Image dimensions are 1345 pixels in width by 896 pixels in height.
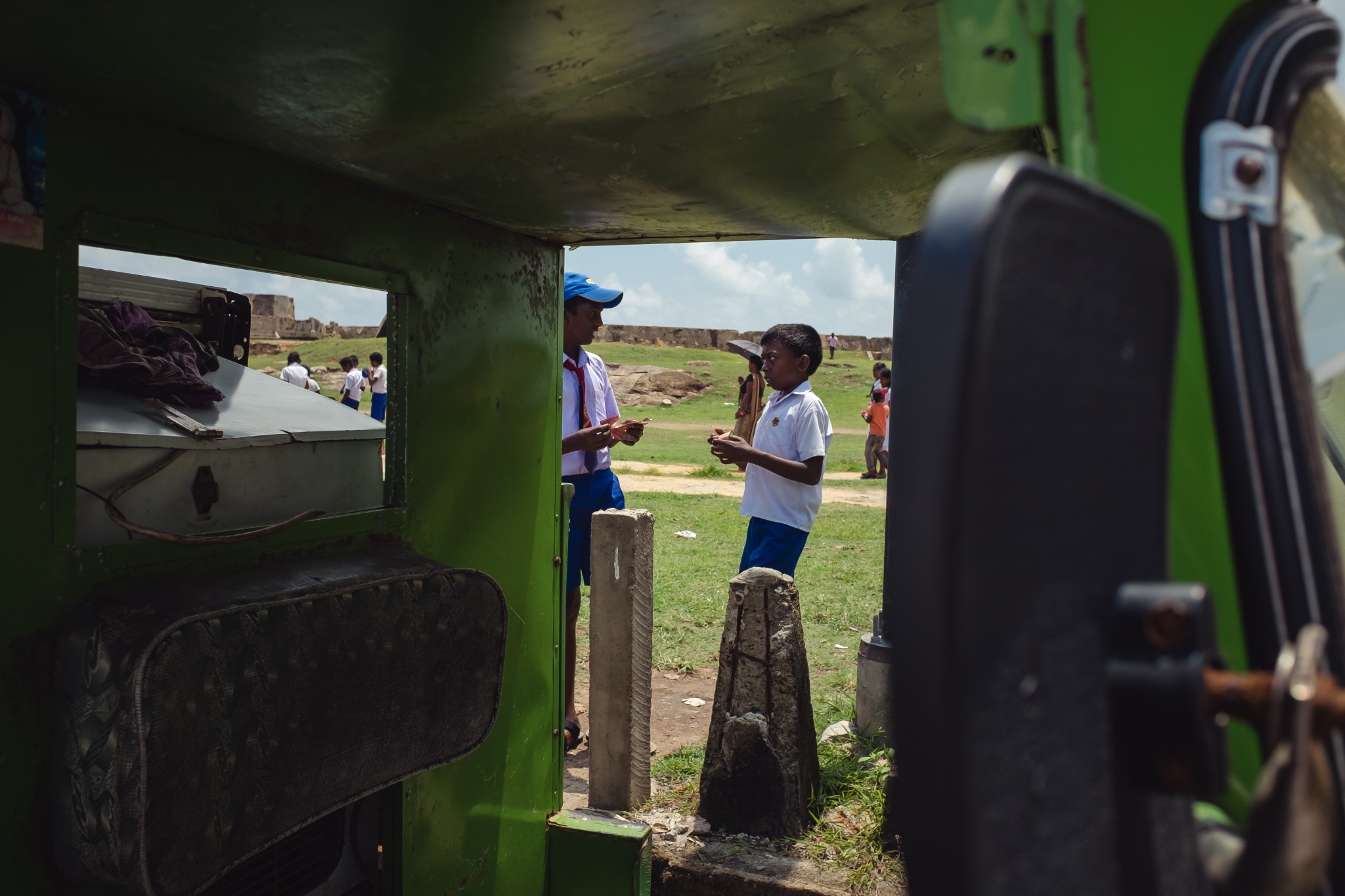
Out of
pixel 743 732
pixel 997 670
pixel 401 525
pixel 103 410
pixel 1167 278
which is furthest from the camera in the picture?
pixel 743 732

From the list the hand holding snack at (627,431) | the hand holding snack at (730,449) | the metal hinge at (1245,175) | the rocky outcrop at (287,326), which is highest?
the rocky outcrop at (287,326)

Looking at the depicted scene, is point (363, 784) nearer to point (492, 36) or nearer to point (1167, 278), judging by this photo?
point (492, 36)

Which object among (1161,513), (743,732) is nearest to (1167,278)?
(1161,513)

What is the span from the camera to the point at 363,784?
221 cm

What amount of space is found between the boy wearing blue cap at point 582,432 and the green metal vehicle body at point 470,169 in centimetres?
139

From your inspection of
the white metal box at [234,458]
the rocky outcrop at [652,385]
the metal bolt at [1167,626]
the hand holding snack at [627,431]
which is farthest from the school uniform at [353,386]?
the metal bolt at [1167,626]

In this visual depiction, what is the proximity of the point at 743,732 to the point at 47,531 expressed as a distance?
2693 mm

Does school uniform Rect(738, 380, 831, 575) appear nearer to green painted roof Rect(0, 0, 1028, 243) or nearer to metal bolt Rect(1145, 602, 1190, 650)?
green painted roof Rect(0, 0, 1028, 243)

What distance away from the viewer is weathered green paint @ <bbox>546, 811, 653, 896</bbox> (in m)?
3.41

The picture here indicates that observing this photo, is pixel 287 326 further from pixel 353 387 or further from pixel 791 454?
pixel 791 454

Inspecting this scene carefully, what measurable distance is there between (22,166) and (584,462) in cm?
324

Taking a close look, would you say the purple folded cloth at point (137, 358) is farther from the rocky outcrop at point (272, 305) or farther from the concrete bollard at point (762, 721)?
the rocky outcrop at point (272, 305)

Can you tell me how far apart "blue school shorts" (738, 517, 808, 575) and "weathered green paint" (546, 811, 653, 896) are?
1.62 meters

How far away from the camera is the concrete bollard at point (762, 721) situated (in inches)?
150
